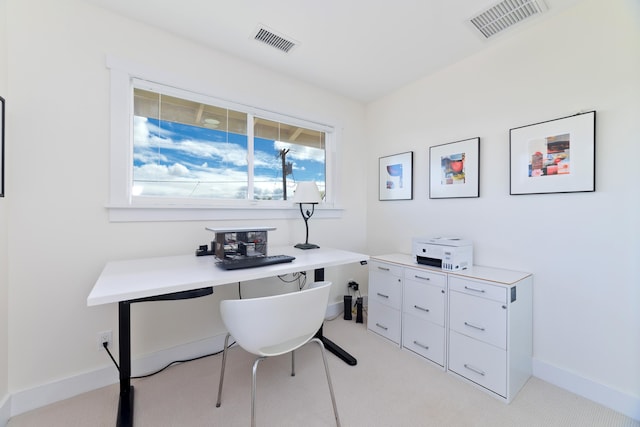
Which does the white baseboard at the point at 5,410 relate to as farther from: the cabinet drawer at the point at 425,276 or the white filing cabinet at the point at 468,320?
the cabinet drawer at the point at 425,276

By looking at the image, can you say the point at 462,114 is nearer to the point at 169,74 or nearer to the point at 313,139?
the point at 313,139

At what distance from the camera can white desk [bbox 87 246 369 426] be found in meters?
1.11

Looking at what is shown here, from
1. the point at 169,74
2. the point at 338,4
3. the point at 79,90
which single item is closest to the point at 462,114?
the point at 338,4

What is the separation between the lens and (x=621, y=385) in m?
1.50

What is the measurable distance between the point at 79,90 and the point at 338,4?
5.77 ft

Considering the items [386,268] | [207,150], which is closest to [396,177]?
[386,268]

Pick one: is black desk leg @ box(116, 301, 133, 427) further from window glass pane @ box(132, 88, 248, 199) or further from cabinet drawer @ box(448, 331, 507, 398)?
cabinet drawer @ box(448, 331, 507, 398)

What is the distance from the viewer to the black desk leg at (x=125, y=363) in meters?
1.38

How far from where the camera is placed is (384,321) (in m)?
2.36

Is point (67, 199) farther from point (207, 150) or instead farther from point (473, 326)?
point (473, 326)

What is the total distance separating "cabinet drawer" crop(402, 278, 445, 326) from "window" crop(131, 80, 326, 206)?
147cm

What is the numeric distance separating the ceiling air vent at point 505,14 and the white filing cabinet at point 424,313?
72.8 inches

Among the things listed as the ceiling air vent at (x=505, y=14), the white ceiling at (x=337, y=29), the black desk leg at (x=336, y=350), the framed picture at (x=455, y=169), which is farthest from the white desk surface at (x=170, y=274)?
the ceiling air vent at (x=505, y=14)

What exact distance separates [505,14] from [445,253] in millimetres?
1708
